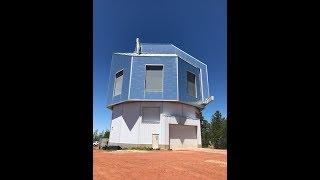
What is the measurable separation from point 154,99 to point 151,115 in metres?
2.26

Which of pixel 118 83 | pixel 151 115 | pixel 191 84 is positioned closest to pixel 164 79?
pixel 151 115

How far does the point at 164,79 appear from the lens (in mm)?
36219

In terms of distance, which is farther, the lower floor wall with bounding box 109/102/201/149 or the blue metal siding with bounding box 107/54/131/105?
the blue metal siding with bounding box 107/54/131/105

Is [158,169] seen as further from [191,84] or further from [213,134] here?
[213,134]

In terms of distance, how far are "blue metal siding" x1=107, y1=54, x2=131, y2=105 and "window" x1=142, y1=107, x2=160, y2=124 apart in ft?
10.2

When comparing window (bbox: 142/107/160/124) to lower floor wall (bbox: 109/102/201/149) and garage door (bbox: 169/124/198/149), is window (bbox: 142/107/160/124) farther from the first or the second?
garage door (bbox: 169/124/198/149)

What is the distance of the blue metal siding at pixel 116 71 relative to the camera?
36.8m

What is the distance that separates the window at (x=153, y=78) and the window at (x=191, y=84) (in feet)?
14.9

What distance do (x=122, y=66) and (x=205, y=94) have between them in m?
13.0

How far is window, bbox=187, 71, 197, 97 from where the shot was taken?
129 ft

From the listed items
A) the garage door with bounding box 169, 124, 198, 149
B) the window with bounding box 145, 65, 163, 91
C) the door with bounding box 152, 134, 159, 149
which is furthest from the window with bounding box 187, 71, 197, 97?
the door with bounding box 152, 134, 159, 149

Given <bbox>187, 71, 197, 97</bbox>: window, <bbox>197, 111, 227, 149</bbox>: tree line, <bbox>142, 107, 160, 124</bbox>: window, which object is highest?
<bbox>187, 71, 197, 97</bbox>: window
